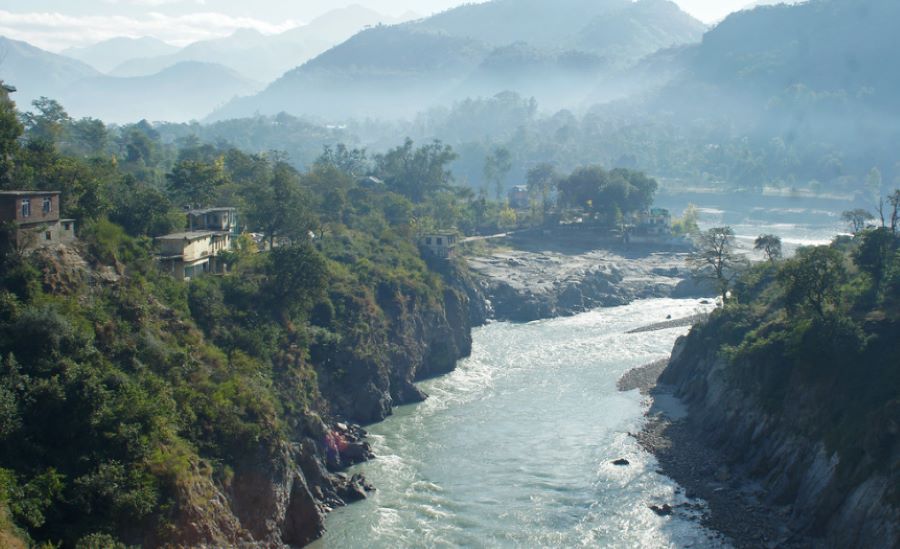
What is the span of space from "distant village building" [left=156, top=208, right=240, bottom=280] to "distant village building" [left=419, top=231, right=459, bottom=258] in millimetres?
13271

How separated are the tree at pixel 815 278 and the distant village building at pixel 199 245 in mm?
18447

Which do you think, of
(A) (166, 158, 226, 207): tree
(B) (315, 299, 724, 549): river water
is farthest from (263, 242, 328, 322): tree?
(A) (166, 158, 226, 207): tree

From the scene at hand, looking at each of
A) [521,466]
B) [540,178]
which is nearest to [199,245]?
[521,466]

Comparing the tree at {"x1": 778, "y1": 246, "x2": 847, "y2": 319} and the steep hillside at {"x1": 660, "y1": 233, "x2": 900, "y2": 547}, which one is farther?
the tree at {"x1": 778, "y1": 246, "x2": 847, "y2": 319}

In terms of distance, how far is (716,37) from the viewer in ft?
540

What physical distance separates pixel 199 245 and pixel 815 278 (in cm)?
1939

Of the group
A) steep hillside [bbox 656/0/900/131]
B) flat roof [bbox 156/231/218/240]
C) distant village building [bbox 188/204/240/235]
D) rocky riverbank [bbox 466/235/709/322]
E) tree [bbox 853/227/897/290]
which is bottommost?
rocky riverbank [bbox 466/235/709/322]

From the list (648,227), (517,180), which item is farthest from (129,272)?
(517,180)

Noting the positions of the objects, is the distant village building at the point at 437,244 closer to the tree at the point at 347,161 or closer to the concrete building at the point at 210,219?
the concrete building at the point at 210,219

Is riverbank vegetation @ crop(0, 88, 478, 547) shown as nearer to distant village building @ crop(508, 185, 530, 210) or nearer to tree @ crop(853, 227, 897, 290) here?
tree @ crop(853, 227, 897, 290)

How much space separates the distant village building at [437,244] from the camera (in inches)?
1895

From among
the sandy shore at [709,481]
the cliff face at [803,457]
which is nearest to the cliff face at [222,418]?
the sandy shore at [709,481]

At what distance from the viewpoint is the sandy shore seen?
2192 cm

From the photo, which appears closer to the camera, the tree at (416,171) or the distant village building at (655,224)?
the distant village building at (655,224)
